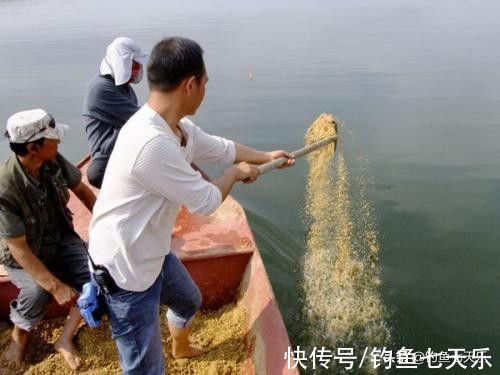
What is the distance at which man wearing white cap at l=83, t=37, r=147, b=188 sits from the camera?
3426 mm

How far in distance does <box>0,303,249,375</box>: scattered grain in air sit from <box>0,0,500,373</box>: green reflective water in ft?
3.24

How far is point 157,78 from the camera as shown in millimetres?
1836

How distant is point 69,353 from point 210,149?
5.70 ft

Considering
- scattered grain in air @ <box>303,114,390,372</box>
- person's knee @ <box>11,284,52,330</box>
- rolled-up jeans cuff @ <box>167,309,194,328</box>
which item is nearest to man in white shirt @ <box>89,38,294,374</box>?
rolled-up jeans cuff @ <box>167,309,194,328</box>

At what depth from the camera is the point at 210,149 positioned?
2645 millimetres

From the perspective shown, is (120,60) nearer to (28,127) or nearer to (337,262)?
(28,127)

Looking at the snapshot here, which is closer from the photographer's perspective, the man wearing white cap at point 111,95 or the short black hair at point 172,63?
the short black hair at point 172,63

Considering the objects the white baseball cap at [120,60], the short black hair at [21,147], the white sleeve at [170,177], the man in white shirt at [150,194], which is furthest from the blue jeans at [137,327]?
the white baseball cap at [120,60]

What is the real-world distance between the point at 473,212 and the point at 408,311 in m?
2.29

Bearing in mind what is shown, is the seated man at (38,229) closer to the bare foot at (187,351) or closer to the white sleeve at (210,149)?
the bare foot at (187,351)

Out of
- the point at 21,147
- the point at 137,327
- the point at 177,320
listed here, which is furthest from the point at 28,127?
the point at 177,320

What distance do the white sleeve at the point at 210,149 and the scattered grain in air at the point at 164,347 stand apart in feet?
4.29

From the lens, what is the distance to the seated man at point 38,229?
2539mm

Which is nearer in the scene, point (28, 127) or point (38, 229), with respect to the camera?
point (28, 127)
